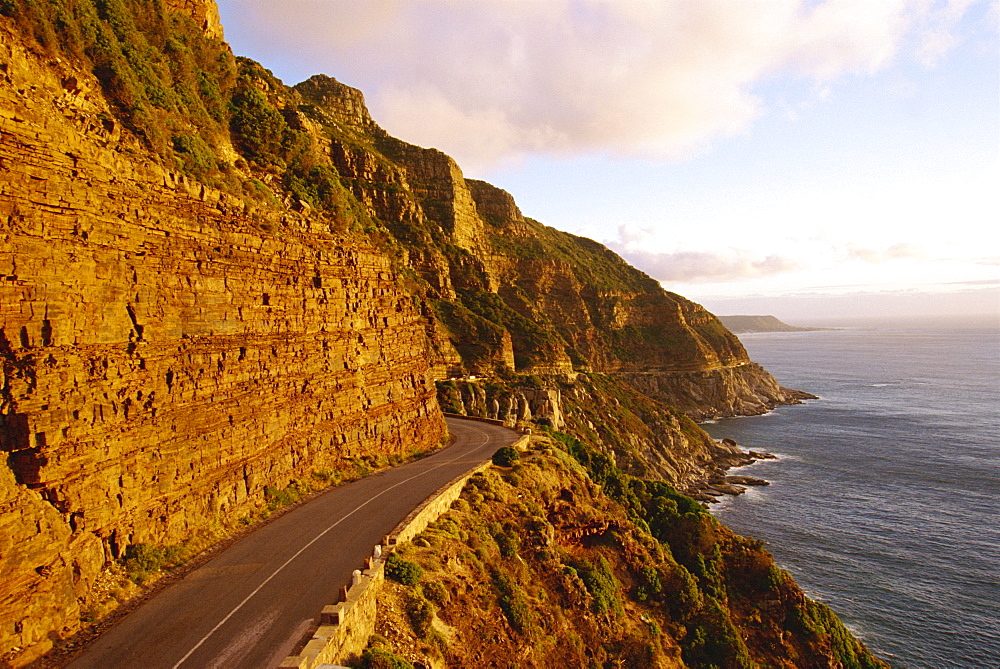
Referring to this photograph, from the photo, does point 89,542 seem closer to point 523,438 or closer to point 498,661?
point 498,661

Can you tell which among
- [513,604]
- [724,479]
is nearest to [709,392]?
[724,479]

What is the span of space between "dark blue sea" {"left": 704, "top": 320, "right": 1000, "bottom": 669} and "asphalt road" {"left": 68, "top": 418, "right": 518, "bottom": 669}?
3346 centimetres

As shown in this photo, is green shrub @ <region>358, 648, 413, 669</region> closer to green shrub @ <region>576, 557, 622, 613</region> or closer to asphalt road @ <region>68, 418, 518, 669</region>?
asphalt road @ <region>68, 418, 518, 669</region>

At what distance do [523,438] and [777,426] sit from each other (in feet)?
252

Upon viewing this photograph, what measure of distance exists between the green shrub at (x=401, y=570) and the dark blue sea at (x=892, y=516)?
32.0 meters

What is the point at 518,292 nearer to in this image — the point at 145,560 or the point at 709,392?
the point at 709,392

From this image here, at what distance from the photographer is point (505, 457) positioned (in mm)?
34188

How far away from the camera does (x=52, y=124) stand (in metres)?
16.7

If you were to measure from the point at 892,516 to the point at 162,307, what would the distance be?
64.6m

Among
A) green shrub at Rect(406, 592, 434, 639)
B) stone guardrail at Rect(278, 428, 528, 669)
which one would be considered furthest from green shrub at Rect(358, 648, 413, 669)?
green shrub at Rect(406, 592, 434, 639)

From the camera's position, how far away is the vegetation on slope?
20094mm

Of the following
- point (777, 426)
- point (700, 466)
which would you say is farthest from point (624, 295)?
point (700, 466)

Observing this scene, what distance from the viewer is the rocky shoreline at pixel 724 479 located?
66875 millimetres

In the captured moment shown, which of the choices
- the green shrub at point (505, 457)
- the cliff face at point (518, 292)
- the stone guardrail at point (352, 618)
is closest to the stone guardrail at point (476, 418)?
the cliff face at point (518, 292)
